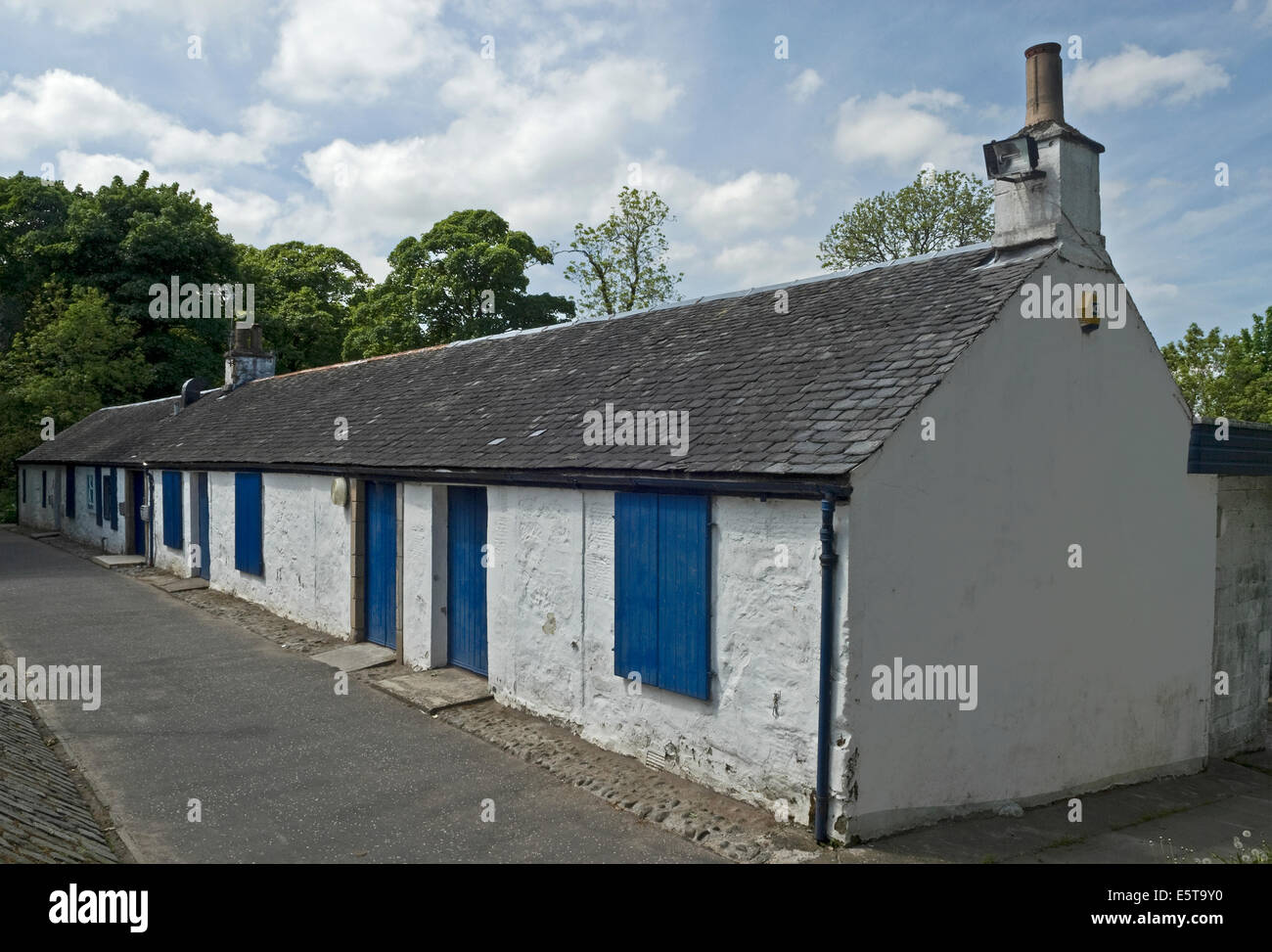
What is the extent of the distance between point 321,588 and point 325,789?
22.3 feet

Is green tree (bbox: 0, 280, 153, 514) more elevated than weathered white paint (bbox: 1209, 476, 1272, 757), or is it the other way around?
green tree (bbox: 0, 280, 153, 514)

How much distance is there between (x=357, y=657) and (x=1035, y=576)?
8.68 meters

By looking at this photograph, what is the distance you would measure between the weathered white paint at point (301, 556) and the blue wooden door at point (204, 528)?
1.65 meters

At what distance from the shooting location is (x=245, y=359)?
24.4 meters

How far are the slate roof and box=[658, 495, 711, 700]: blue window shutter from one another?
378mm

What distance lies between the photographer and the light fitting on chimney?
801 cm

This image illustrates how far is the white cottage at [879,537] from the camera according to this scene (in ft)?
21.1

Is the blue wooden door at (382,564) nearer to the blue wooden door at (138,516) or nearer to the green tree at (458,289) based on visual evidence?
the blue wooden door at (138,516)

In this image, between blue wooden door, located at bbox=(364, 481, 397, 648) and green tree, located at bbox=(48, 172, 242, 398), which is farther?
green tree, located at bbox=(48, 172, 242, 398)

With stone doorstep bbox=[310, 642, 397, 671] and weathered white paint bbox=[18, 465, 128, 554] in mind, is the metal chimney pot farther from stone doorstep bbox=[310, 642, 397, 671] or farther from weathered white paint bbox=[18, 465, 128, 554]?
weathered white paint bbox=[18, 465, 128, 554]
